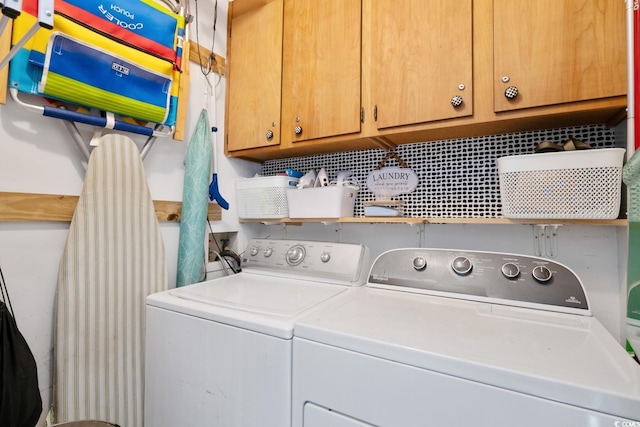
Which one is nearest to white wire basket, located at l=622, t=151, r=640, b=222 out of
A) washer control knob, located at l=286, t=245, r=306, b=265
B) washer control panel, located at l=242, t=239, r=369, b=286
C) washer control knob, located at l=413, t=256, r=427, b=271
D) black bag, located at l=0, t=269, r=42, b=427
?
washer control knob, located at l=413, t=256, r=427, b=271

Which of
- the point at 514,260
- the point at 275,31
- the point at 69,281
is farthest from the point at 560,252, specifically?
the point at 69,281

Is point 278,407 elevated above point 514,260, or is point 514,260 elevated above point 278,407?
point 514,260

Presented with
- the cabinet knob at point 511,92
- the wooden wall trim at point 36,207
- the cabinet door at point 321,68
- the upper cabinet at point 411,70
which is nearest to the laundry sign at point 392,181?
the upper cabinet at point 411,70

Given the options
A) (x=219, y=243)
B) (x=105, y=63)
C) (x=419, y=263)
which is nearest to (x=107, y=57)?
(x=105, y=63)

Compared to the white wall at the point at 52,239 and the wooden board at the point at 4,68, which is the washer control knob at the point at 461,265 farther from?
the wooden board at the point at 4,68

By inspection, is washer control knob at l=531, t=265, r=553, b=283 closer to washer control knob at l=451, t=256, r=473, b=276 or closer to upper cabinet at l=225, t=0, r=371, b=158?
washer control knob at l=451, t=256, r=473, b=276

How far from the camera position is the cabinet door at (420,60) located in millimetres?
1177

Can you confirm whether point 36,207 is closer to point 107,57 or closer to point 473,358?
point 107,57

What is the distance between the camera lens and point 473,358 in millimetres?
707

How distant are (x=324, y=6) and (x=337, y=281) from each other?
52.7 inches

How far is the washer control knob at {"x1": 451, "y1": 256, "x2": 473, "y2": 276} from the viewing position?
122cm

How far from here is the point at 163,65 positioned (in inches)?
56.1

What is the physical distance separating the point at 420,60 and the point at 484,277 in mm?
900

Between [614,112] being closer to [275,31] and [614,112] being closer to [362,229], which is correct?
[362,229]
